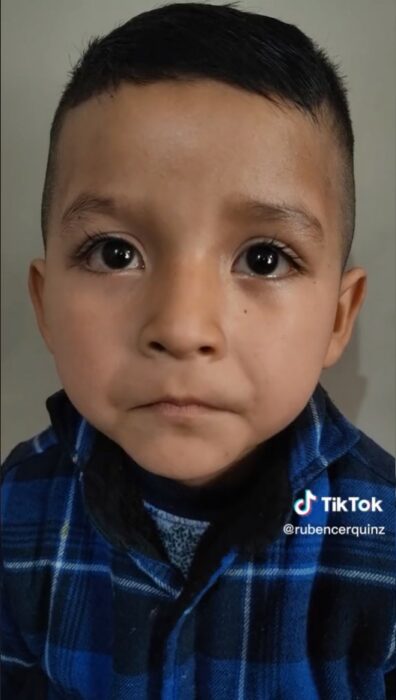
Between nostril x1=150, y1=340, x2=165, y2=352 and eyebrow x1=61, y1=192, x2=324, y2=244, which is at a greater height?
eyebrow x1=61, y1=192, x2=324, y2=244

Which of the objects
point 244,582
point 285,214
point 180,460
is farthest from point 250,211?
point 244,582

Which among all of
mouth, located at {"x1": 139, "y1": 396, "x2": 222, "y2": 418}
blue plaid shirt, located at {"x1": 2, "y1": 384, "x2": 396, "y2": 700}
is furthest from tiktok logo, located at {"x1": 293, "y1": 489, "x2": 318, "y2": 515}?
mouth, located at {"x1": 139, "y1": 396, "x2": 222, "y2": 418}

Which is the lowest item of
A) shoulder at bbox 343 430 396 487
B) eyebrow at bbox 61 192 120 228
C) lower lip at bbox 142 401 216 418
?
shoulder at bbox 343 430 396 487

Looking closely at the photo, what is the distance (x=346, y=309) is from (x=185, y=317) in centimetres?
12

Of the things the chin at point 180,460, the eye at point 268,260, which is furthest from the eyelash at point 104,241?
the chin at point 180,460

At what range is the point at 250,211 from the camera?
0.36 metres

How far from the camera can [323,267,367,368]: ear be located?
42cm

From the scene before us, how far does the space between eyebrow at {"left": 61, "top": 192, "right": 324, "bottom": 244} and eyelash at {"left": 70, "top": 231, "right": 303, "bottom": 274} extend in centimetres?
1

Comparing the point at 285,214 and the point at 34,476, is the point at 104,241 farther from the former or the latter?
the point at 34,476

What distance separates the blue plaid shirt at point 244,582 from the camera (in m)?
0.45

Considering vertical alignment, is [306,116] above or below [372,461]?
above

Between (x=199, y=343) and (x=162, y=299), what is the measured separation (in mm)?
28

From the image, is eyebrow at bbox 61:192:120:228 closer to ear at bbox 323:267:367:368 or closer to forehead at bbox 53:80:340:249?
forehead at bbox 53:80:340:249

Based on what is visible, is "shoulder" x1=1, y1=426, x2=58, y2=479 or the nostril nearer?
the nostril
